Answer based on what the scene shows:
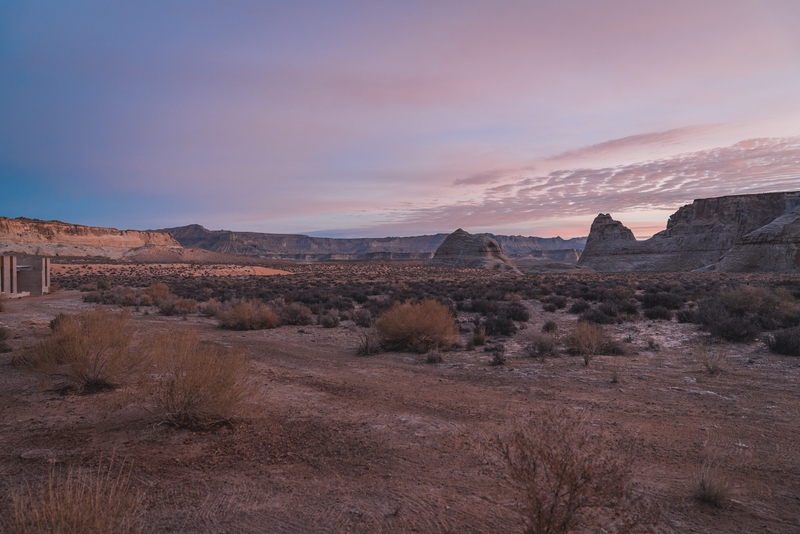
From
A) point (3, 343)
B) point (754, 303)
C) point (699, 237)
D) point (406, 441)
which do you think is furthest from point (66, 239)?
point (699, 237)

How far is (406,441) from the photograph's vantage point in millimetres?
5363

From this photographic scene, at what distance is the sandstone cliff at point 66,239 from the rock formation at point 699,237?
93.9 metres

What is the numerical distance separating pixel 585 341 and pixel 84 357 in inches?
375

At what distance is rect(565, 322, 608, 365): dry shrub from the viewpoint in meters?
9.95

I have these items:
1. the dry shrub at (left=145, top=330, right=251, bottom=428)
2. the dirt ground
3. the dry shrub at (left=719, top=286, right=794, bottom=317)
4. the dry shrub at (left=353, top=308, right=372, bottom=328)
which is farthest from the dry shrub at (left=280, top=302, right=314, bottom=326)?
the dry shrub at (left=719, top=286, right=794, bottom=317)

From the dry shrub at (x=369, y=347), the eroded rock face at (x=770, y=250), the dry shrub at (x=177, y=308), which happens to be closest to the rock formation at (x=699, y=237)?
the eroded rock face at (x=770, y=250)

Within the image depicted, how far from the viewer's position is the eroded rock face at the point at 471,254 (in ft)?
244

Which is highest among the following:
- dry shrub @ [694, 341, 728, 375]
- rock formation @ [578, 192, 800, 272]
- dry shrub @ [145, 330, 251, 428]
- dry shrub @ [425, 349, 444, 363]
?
rock formation @ [578, 192, 800, 272]

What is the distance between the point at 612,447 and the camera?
4.98 m

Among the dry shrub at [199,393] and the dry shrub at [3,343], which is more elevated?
the dry shrub at [199,393]

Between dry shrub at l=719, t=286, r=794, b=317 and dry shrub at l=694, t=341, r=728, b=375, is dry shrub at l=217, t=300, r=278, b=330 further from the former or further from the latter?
dry shrub at l=719, t=286, r=794, b=317

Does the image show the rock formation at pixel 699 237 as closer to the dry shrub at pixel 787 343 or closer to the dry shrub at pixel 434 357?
the dry shrub at pixel 787 343

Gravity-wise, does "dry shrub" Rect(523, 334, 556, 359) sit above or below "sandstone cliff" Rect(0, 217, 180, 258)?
below

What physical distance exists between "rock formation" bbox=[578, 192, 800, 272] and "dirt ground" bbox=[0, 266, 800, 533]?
195 feet
